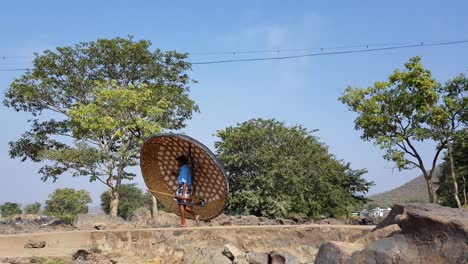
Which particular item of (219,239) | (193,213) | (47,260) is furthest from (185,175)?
(47,260)

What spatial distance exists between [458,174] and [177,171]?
17946mm

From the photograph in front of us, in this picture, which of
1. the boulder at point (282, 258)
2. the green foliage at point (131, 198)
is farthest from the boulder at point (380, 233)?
the green foliage at point (131, 198)

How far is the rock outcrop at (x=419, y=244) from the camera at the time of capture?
4836 millimetres

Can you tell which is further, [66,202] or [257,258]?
[66,202]

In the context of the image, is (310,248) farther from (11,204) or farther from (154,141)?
(11,204)

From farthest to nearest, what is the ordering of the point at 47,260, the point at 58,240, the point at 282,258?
1. the point at 58,240
2. the point at 47,260
3. the point at 282,258

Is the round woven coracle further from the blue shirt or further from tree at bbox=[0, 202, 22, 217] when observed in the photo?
tree at bbox=[0, 202, 22, 217]

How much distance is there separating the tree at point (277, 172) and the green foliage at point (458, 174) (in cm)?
591

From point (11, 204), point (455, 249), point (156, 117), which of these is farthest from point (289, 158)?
point (11, 204)

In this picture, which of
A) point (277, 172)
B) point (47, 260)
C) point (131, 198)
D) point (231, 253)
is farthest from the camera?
point (131, 198)

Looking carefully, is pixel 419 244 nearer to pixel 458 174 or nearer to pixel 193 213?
→ pixel 193 213

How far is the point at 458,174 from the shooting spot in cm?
2356

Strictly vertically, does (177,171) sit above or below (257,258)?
above

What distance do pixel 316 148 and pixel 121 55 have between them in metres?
12.0
